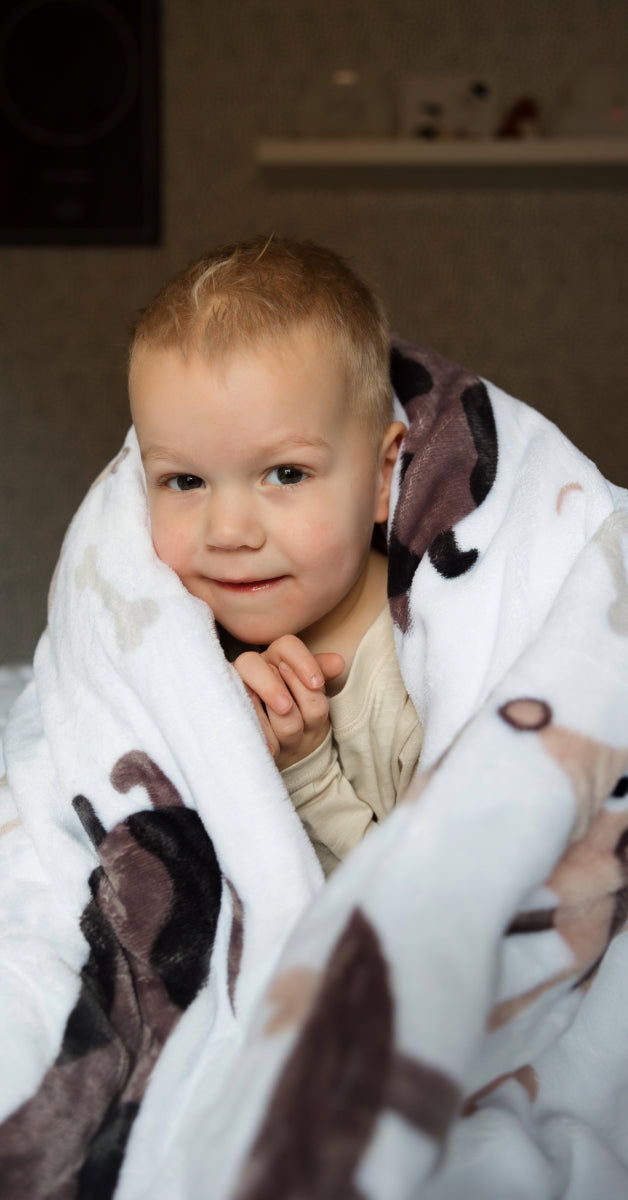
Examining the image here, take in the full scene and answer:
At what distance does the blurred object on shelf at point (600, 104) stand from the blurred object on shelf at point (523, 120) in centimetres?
8

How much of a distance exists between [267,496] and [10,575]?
1967 mm

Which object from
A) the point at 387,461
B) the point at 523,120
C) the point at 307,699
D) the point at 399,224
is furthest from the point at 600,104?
the point at 307,699

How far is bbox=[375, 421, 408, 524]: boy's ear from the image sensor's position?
3.26 feet

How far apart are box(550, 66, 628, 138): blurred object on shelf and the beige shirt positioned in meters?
1.65

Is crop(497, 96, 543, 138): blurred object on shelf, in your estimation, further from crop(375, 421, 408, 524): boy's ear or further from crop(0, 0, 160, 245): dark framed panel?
crop(375, 421, 408, 524): boy's ear

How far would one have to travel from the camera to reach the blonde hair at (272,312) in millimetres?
872

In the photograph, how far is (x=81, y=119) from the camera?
2.41 meters

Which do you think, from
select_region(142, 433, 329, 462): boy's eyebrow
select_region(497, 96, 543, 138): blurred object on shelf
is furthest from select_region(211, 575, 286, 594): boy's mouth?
select_region(497, 96, 543, 138): blurred object on shelf

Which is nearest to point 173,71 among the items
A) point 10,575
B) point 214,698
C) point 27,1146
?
point 10,575

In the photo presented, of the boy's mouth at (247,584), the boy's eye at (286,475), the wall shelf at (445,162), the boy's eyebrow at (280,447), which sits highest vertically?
the wall shelf at (445,162)

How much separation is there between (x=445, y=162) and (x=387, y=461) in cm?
149

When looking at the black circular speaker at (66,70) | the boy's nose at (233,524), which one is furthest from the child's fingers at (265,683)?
the black circular speaker at (66,70)

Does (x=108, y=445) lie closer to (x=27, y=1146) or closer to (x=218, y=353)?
(x=218, y=353)

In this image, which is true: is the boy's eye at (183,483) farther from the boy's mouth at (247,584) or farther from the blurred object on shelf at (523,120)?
the blurred object on shelf at (523,120)
